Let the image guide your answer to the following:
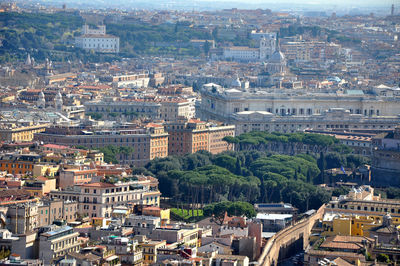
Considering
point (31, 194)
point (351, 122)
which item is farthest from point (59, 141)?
point (351, 122)

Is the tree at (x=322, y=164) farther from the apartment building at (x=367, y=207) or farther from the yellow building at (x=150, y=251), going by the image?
the yellow building at (x=150, y=251)

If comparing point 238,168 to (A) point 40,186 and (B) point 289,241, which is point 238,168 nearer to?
(B) point 289,241

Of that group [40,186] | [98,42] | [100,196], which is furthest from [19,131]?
[98,42]

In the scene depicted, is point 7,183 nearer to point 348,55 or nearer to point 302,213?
point 302,213

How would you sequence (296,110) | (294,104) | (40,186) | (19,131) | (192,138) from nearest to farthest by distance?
1. (40,186)
2. (19,131)
3. (192,138)
4. (296,110)
5. (294,104)

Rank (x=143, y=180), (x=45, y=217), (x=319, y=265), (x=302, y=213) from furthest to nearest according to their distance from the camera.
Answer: (x=302, y=213) < (x=143, y=180) < (x=45, y=217) < (x=319, y=265)
